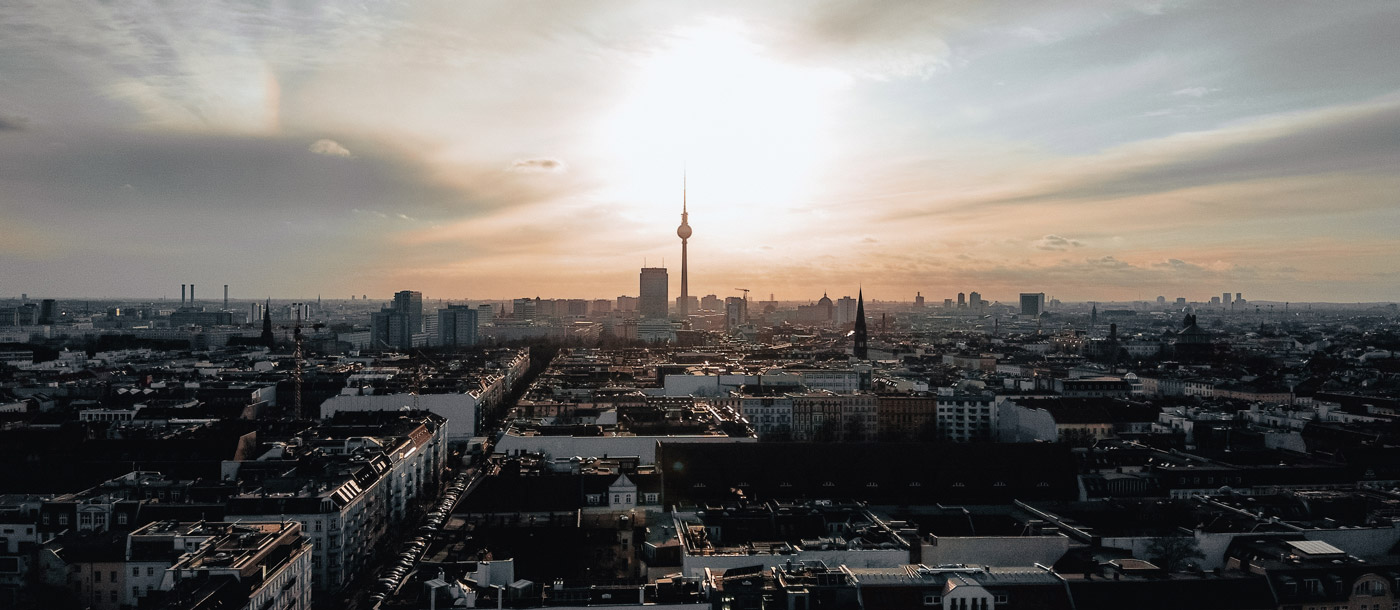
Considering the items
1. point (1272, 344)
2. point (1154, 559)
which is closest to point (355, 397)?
point (1154, 559)

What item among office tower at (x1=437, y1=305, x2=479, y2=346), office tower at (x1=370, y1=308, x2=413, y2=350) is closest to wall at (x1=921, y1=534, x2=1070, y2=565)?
office tower at (x1=437, y1=305, x2=479, y2=346)

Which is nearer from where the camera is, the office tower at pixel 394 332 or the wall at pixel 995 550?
the wall at pixel 995 550

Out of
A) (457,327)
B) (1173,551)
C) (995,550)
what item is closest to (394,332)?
(457,327)

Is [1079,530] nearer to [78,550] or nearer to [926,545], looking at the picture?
[926,545]

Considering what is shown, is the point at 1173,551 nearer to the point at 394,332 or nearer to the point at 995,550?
the point at 995,550

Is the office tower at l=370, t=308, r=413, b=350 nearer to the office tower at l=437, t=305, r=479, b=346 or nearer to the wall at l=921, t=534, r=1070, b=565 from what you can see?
the office tower at l=437, t=305, r=479, b=346

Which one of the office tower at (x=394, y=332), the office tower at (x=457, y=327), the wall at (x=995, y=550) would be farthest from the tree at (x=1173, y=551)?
the office tower at (x=394, y=332)

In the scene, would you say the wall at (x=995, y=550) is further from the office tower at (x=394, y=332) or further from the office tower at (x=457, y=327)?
the office tower at (x=394, y=332)
